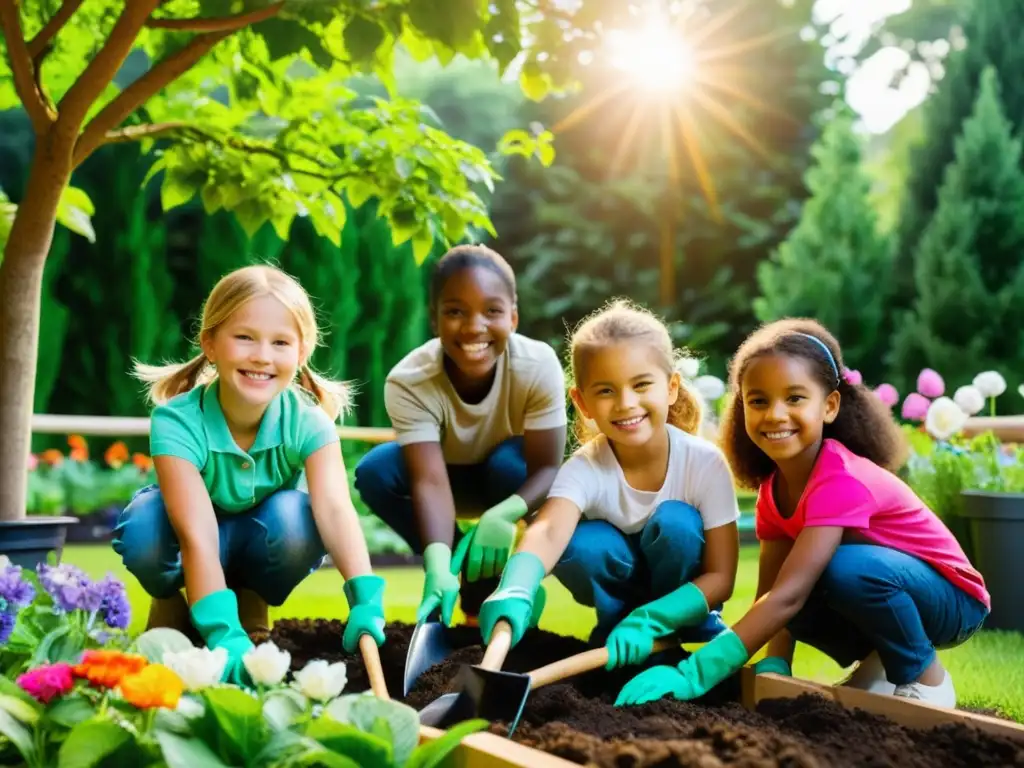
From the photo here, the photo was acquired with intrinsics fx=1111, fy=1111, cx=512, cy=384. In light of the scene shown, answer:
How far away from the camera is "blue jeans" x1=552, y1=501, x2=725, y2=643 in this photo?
2133 mm

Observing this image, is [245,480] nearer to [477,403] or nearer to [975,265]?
[477,403]

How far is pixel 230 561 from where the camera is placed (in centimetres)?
230

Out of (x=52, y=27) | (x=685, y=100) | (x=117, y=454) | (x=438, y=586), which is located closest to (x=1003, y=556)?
(x=438, y=586)

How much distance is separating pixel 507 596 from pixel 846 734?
0.59m

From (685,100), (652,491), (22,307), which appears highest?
(685,100)

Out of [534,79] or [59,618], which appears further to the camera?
[534,79]

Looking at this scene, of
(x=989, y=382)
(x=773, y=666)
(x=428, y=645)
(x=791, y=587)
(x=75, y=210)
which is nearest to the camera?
(x=791, y=587)

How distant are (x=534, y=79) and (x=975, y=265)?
233 inches

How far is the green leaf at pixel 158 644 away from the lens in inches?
66.7

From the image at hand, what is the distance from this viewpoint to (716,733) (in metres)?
1.54

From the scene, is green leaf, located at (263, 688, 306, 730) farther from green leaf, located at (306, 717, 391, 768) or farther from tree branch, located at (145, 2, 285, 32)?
tree branch, located at (145, 2, 285, 32)

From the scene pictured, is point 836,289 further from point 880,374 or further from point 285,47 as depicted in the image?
point 285,47

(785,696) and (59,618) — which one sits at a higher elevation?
(59,618)

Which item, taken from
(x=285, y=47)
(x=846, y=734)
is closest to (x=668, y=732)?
(x=846, y=734)
